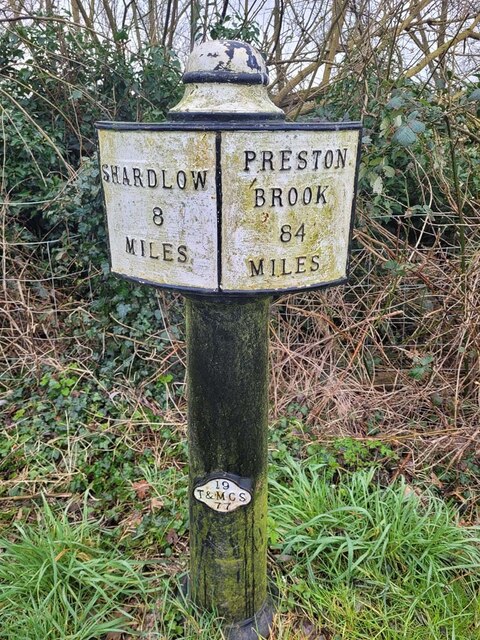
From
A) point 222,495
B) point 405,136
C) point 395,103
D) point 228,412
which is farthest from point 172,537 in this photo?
point 395,103

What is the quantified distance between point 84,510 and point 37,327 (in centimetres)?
153

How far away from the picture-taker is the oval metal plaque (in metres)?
1.37

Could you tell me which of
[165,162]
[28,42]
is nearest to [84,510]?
[165,162]

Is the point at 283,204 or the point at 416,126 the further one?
the point at 416,126

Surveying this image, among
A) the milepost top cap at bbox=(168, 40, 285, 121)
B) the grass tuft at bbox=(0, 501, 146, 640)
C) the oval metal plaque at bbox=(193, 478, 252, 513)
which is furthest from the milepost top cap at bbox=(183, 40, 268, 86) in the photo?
the grass tuft at bbox=(0, 501, 146, 640)

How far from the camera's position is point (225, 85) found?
1.04 m

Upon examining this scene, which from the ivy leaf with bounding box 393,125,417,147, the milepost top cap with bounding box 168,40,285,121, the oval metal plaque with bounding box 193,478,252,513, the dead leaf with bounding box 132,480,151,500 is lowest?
the dead leaf with bounding box 132,480,151,500

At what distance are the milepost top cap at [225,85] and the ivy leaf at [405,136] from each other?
1.44 m

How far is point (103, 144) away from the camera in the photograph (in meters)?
1.16

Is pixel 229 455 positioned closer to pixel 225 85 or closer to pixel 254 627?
pixel 254 627

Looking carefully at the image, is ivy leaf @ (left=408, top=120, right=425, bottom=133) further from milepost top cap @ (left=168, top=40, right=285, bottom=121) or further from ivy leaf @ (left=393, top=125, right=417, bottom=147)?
milepost top cap @ (left=168, top=40, right=285, bottom=121)


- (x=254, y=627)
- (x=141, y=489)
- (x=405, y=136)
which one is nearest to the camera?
(x=254, y=627)

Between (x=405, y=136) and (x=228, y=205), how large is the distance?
5.31 ft

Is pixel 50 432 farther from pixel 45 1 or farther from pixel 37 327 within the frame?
pixel 45 1
